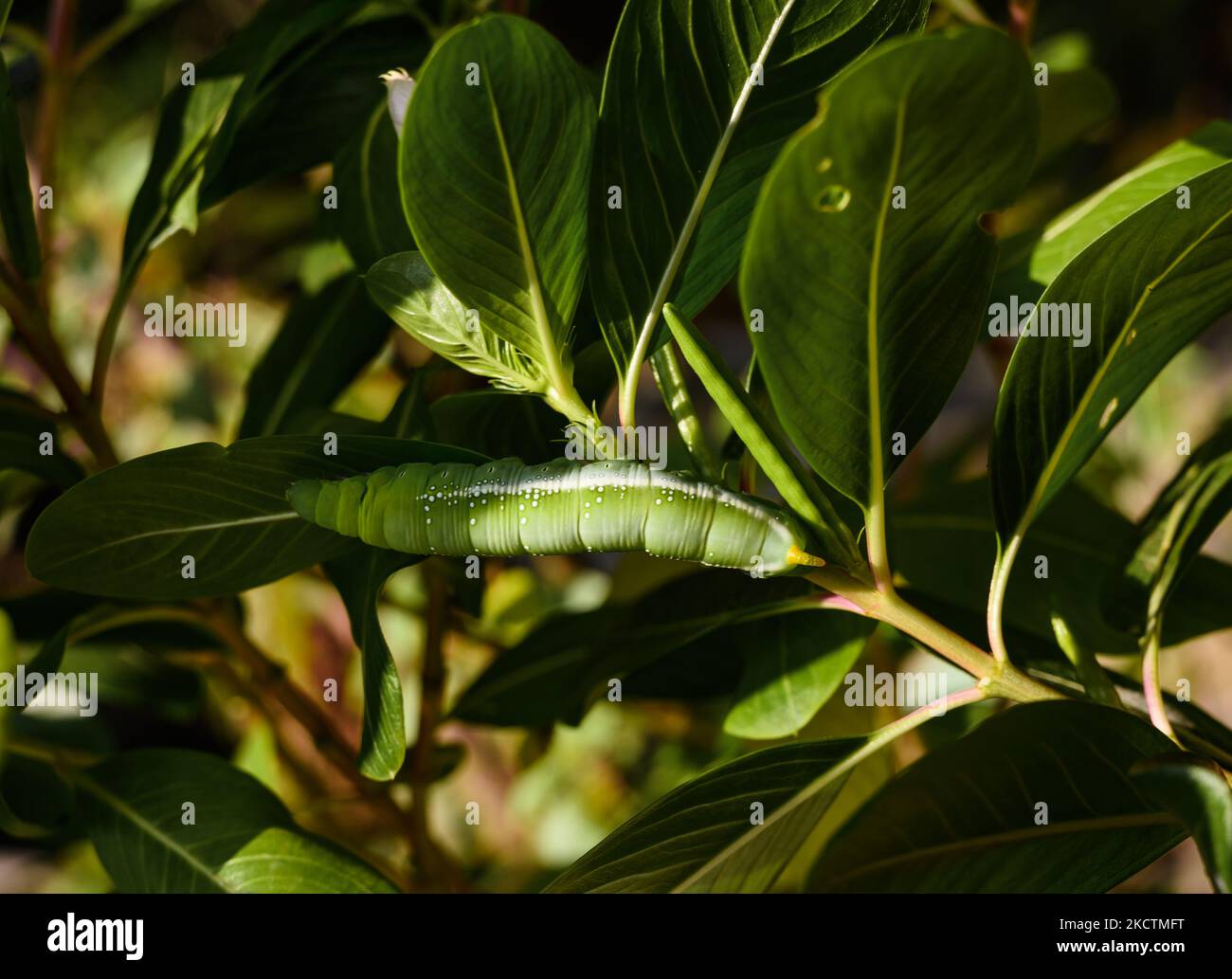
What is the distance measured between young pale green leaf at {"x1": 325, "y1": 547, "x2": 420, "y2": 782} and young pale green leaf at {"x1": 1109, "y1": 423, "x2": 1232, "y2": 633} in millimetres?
454

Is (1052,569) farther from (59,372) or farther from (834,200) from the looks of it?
(59,372)

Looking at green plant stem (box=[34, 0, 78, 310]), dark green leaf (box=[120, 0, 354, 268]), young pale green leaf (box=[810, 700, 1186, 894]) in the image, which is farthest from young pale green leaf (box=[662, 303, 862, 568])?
green plant stem (box=[34, 0, 78, 310])

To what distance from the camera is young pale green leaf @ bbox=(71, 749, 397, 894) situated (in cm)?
61

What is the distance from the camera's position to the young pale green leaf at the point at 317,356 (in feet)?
2.45

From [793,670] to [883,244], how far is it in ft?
1.08

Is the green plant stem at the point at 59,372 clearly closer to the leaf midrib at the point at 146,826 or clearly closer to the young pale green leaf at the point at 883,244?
the leaf midrib at the point at 146,826

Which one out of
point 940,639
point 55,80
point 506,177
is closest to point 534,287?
point 506,177

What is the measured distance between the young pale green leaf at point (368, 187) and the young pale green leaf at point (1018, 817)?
1.55 feet

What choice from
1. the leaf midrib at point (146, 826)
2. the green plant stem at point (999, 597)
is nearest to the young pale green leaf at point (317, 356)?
the leaf midrib at point (146, 826)

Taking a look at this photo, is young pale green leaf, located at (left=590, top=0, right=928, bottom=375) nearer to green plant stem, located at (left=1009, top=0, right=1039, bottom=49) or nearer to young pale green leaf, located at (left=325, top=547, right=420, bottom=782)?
young pale green leaf, located at (left=325, top=547, right=420, bottom=782)

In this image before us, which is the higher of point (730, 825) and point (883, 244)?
point (883, 244)

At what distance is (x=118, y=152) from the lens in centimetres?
204

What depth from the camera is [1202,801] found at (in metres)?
0.41

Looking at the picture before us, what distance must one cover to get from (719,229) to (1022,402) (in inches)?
7.4
